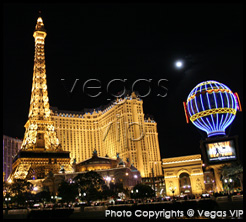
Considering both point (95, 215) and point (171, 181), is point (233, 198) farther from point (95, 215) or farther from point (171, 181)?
point (171, 181)

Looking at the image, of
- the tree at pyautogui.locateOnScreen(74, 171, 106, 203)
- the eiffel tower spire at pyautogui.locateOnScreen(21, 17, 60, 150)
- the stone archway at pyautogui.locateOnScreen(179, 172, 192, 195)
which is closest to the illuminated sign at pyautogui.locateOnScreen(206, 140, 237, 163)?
the stone archway at pyautogui.locateOnScreen(179, 172, 192, 195)

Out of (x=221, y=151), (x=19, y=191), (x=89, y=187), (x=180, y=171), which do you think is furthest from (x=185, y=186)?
(x=19, y=191)

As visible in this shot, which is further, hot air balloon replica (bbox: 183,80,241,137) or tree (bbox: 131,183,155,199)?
tree (bbox: 131,183,155,199)

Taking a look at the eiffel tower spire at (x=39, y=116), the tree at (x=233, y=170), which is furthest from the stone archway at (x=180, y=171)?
the eiffel tower spire at (x=39, y=116)

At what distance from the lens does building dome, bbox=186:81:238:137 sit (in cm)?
5244

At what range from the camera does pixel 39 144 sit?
9525 centimetres

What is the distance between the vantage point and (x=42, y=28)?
339 feet

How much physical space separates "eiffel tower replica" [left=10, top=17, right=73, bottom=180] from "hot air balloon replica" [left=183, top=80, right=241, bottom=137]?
48.4m

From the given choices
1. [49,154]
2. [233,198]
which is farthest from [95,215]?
[49,154]

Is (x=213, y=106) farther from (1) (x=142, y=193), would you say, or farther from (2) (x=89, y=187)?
(2) (x=89, y=187)

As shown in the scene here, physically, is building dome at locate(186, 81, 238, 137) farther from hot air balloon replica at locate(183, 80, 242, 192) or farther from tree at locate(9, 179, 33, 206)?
tree at locate(9, 179, 33, 206)

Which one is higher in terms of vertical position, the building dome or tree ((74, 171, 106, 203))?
the building dome

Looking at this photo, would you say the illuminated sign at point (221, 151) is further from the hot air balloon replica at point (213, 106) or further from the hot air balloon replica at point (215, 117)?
the hot air balloon replica at point (213, 106)

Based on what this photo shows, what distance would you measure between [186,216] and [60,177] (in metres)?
61.5
